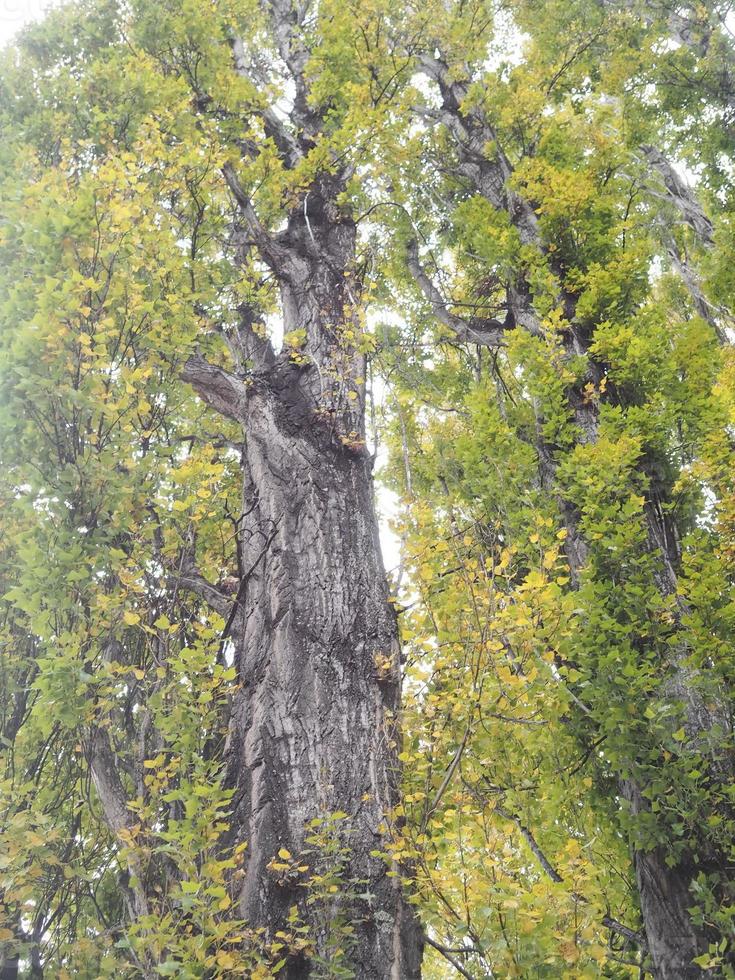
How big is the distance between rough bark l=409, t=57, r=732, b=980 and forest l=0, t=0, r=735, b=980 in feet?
0.11

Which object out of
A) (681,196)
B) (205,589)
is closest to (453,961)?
(205,589)

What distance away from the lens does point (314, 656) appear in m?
4.51

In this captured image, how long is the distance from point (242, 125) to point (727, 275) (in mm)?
5835

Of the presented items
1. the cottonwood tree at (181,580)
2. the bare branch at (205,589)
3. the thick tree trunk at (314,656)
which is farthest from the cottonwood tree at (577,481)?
the bare branch at (205,589)

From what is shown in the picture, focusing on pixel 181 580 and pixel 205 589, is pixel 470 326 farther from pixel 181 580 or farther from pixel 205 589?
pixel 181 580

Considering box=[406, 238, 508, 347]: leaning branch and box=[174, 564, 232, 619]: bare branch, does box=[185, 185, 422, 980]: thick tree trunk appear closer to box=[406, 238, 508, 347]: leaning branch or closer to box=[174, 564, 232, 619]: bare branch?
box=[174, 564, 232, 619]: bare branch

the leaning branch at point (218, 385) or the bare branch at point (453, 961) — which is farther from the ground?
the leaning branch at point (218, 385)

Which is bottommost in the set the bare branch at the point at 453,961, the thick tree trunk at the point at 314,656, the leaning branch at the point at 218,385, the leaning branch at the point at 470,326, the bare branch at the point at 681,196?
the bare branch at the point at 453,961

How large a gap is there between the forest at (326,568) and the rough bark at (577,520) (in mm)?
32

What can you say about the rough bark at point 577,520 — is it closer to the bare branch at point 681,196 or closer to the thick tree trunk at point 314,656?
the thick tree trunk at point 314,656

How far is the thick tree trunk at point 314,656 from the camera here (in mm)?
3521

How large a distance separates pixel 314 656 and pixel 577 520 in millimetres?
2544

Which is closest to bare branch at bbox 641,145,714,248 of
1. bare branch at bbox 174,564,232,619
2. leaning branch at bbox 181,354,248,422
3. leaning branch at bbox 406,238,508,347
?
leaning branch at bbox 406,238,508,347

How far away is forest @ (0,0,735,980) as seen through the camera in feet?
10.8
